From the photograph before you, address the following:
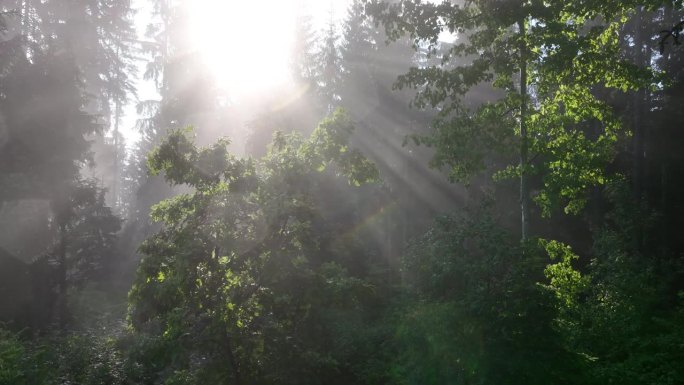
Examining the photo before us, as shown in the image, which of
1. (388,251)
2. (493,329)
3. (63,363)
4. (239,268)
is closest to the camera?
(493,329)

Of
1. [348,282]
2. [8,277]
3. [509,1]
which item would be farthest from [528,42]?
[8,277]

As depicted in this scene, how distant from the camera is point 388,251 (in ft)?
88.4

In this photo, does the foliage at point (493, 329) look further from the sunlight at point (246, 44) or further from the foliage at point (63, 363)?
the sunlight at point (246, 44)

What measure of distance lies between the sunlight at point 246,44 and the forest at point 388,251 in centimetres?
733

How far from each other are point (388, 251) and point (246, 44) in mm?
15660

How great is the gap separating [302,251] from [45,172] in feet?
49.8

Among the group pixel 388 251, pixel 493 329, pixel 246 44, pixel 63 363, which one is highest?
pixel 246 44

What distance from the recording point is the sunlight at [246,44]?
106 ft

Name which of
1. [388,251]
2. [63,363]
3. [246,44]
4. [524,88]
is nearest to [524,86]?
[524,88]

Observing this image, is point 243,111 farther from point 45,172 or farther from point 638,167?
point 638,167

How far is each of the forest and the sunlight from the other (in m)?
7.33

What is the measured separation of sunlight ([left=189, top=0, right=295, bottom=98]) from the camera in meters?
32.4

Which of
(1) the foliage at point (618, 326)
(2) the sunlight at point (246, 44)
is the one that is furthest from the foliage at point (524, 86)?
(2) the sunlight at point (246, 44)

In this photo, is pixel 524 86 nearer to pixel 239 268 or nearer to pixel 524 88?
pixel 524 88
